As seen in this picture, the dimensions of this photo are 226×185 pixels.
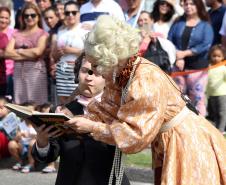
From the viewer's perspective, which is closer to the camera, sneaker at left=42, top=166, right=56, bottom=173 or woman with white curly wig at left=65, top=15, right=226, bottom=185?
woman with white curly wig at left=65, top=15, right=226, bottom=185

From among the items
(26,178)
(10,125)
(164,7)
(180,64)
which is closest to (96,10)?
(164,7)

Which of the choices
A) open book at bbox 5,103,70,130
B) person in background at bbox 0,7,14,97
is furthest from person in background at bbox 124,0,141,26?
open book at bbox 5,103,70,130

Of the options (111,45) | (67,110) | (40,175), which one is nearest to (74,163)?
(67,110)

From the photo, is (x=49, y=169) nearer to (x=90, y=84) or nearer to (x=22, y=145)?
(x=22, y=145)

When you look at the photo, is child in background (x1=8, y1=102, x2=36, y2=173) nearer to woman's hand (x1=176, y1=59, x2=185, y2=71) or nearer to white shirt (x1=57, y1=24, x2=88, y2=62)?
white shirt (x1=57, y1=24, x2=88, y2=62)

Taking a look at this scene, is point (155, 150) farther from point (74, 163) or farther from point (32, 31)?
point (32, 31)

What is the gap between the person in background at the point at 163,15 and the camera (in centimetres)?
879

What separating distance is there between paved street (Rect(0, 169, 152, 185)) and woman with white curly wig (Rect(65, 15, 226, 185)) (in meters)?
3.67

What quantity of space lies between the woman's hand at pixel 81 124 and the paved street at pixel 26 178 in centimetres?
378

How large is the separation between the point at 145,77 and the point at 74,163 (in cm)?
78

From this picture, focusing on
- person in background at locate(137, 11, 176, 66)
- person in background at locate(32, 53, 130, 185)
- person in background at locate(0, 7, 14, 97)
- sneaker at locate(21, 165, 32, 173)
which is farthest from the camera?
person in background at locate(0, 7, 14, 97)

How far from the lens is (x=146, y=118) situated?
3398mm

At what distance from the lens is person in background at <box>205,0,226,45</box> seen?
345 inches

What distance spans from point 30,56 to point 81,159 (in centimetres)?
476
